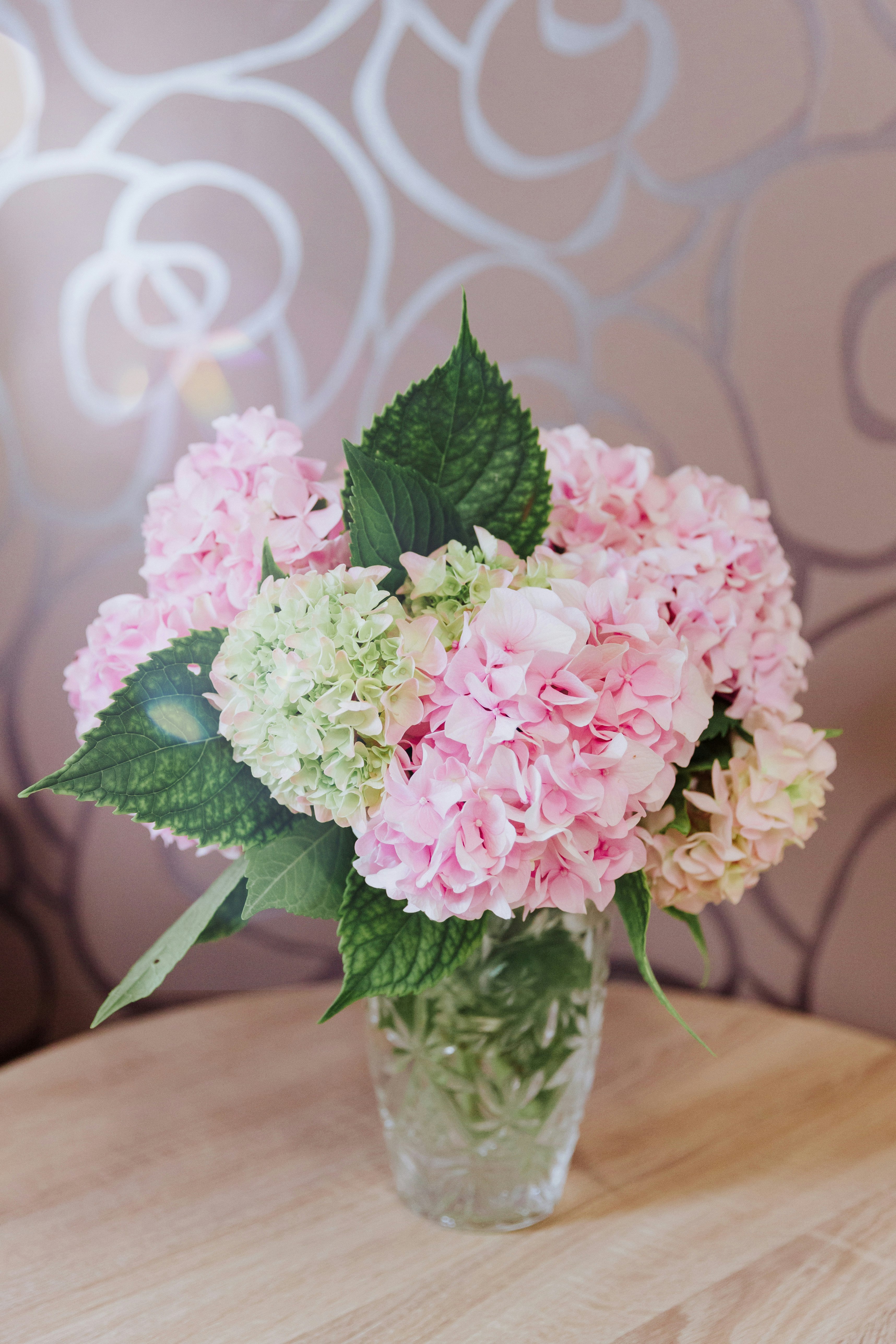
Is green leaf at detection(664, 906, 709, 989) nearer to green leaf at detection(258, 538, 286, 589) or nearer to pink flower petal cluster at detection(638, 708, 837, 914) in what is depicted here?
pink flower petal cluster at detection(638, 708, 837, 914)

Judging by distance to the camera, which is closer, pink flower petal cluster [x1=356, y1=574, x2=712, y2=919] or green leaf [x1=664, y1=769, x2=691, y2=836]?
pink flower petal cluster [x1=356, y1=574, x2=712, y2=919]

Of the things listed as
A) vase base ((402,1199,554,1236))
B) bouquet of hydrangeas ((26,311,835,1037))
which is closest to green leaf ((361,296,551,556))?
bouquet of hydrangeas ((26,311,835,1037))

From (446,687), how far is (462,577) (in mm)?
64

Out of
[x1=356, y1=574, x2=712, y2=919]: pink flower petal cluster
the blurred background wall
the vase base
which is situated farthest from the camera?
the blurred background wall

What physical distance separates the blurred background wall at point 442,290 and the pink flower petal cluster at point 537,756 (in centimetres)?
56

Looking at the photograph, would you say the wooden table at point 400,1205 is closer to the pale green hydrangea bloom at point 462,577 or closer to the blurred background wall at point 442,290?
the blurred background wall at point 442,290

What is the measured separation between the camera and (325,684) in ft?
1.55

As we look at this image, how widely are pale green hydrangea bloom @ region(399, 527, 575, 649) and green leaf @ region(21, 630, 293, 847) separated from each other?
0.11 m

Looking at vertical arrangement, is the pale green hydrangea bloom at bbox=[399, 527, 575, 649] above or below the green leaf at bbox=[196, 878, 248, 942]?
above

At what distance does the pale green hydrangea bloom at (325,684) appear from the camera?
471mm

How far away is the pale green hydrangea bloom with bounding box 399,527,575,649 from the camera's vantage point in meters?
0.51

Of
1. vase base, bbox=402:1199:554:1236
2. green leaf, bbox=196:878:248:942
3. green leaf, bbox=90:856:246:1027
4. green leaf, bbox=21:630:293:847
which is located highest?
green leaf, bbox=21:630:293:847

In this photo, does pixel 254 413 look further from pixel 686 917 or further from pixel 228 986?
pixel 228 986

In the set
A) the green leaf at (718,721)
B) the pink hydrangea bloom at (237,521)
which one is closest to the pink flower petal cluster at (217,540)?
the pink hydrangea bloom at (237,521)
